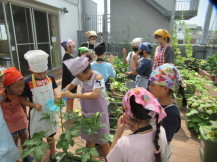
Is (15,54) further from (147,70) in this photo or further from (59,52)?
(147,70)

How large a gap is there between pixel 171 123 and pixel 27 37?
720 centimetres

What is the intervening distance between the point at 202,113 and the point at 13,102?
2978 mm

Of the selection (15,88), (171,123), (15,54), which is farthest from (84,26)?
(171,123)

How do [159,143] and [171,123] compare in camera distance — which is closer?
[159,143]

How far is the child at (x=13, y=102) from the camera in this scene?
1703mm

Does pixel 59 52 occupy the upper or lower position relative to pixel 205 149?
upper

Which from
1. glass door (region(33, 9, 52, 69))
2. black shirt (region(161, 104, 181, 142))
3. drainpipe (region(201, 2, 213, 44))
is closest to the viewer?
black shirt (region(161, 104, 181, 142))

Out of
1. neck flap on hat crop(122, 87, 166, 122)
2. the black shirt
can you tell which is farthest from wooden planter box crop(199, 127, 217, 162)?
neck flap on hat crop(122, 87, 166, 122)

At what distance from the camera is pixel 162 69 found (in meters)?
1.42

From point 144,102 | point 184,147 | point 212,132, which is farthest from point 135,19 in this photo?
point 144,102

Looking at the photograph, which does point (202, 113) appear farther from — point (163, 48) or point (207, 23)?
point (207, 23)

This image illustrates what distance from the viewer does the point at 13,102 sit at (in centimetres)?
188

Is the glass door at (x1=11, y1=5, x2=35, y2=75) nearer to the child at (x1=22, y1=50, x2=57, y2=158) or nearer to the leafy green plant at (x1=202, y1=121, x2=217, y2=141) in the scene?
the child at (x1=22, y1=50, x2=57, y2=158)

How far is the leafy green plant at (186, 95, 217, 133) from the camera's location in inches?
108
